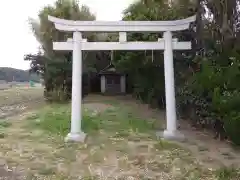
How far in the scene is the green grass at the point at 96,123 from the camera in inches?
380

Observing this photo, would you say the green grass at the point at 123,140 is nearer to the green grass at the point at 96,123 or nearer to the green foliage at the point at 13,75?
the green grass at the point at 96,123

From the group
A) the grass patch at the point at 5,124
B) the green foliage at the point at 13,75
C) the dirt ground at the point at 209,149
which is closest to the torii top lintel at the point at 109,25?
the dirt ground at the point at 209,149

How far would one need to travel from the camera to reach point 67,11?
700 inches

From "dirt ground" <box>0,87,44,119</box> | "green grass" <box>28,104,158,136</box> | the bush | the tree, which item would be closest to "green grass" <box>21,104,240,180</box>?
"green grass" <box>28,104,158,136</box>

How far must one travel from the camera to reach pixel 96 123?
10359mm

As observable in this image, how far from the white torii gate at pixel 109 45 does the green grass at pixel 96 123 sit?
115cm

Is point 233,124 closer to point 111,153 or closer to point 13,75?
point 111,153

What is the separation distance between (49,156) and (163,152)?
2780 mm

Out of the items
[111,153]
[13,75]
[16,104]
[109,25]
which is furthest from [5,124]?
[13,75]

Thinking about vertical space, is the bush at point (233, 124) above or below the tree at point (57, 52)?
below

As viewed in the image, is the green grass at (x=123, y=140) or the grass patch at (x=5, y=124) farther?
the grass patch at (x=5, y=124)

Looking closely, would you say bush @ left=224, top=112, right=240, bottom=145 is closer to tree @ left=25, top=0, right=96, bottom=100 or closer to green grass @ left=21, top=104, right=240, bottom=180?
green grass @ left=21, top=104, right=240, bottom=180

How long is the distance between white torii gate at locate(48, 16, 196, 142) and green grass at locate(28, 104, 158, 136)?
3.78 feet

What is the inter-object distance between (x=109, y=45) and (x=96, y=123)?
3.00 meters
